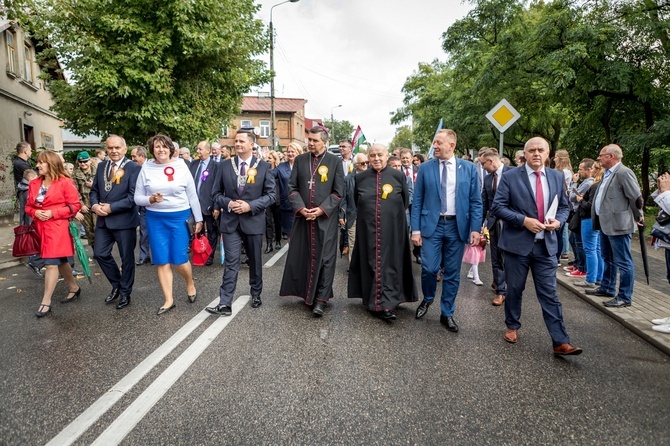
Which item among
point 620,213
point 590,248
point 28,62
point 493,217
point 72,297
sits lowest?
point 72,297

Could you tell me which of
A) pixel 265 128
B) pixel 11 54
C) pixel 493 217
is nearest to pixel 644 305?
pixel 493 217

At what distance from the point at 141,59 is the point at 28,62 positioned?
1241cm

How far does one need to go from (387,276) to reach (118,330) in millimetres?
2906

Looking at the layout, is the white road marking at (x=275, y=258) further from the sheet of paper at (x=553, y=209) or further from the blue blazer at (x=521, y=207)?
the sheet of paper at (x=553, y=209)

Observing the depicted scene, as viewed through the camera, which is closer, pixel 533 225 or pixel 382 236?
pixel 533 225

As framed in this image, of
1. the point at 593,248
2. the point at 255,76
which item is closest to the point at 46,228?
the point at 593,248

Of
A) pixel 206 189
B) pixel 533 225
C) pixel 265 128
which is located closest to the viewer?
pixel 533 225

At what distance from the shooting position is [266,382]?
341cm

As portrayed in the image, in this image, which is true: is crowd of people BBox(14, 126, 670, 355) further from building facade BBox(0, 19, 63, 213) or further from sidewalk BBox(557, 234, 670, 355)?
building facade BBox(0, 19, 63, 213)

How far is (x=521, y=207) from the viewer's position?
4273 mm

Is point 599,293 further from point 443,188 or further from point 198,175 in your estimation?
point 198,175

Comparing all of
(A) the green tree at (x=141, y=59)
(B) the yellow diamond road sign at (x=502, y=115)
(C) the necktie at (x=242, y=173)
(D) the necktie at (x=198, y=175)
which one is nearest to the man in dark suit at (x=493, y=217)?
(C) the necktie at (x=242, y=173)

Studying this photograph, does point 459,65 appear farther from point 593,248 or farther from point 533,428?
point 533,428

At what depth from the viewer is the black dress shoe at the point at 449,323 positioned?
15.3 feet
